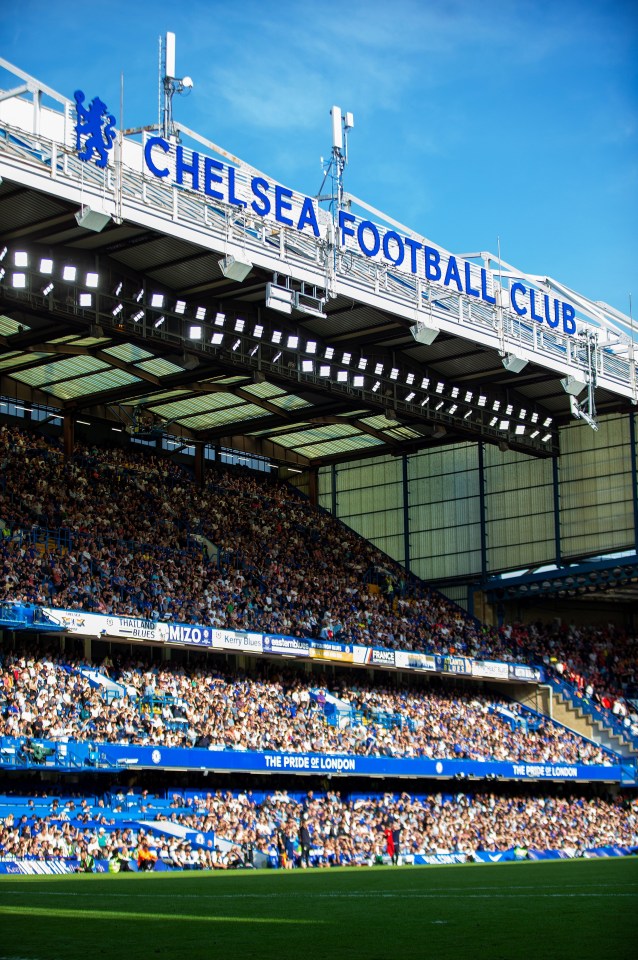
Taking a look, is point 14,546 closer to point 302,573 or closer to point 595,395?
point 302,573

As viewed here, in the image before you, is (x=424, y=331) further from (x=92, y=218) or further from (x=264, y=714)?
(x=264, y=714)

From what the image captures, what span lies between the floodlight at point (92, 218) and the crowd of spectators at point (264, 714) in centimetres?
1332

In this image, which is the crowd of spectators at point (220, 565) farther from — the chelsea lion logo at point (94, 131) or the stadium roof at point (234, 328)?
the chelsea lion logo at point (94, 131)

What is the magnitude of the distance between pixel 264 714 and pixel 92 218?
19.0 meters

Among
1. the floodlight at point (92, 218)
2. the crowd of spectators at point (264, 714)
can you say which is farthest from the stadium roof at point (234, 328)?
the crowd of spectators at point (264, 714)

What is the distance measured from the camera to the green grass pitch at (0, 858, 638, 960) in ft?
33.7

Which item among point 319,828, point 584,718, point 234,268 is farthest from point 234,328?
point 584,718

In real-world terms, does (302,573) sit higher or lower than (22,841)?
higher

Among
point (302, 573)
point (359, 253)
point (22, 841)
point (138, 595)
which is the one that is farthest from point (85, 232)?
point (302, 573)

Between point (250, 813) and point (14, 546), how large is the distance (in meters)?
11.8

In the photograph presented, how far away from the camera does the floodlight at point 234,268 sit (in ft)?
127

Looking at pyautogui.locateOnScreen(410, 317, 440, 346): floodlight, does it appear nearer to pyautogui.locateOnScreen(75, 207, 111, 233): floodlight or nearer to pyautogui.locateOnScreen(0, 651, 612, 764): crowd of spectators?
pyautogui.locateOnScreen(75, 207, 111, 233): floodlight

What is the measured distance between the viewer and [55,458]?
166ft

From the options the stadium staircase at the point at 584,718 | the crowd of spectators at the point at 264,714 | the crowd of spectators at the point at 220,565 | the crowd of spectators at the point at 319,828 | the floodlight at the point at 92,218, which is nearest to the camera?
the crowd of spectators at the point at 319,828
